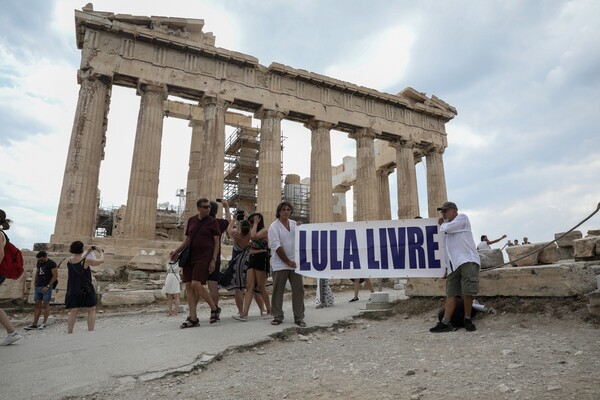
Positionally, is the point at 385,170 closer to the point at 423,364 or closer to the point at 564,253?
the point at 564,253

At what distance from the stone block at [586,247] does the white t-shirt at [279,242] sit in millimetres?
4474

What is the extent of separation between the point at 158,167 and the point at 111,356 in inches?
513

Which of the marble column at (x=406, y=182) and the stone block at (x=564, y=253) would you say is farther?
the marble column at (x=406, y=182)

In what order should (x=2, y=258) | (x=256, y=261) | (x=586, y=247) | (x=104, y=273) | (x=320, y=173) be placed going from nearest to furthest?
(x=2, y=258) → (x=586, y=247) → (x=256, y=261) → (x=104, y=273) → (x=320, y=173)

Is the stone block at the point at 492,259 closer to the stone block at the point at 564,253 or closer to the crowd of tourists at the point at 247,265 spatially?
the crowd of tourists at the point at 247,265

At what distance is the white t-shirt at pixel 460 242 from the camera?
484cm

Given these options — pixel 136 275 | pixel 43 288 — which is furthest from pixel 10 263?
pixel 136 275

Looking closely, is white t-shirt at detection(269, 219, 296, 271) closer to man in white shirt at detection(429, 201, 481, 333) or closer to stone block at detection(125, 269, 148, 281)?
man in white shirt at detection(429, 201, 481, 333)

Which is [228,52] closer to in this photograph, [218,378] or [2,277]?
[2,277]

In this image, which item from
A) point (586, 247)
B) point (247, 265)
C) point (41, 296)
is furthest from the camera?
point (41, 296)

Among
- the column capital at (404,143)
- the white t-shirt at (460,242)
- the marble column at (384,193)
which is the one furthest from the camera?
the marble column at (384,193)

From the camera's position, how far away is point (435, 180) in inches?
910

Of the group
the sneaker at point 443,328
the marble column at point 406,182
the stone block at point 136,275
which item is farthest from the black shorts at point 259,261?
the marble column at point 406,182

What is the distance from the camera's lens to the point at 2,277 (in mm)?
4715
